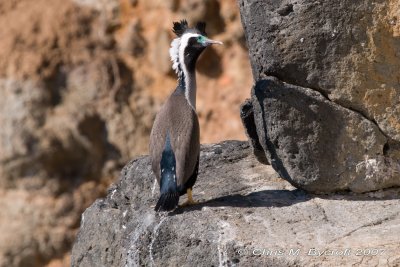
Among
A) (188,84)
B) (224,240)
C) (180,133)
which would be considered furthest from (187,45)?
(224,240)

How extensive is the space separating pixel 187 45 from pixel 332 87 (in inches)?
38.4

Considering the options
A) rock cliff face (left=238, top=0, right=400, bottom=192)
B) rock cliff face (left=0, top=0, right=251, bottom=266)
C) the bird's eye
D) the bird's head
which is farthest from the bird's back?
rock cliff face (left=0, top=0, right=251, bottom=266)

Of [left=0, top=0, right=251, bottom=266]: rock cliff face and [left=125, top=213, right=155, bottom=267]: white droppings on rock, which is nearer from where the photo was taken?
[left=125, top=213, right=155, bottom=267]: white droppings on rock

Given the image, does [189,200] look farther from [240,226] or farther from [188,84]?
[188,84]

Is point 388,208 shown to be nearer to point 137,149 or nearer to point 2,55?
point 137,149

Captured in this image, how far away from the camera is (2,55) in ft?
34.8

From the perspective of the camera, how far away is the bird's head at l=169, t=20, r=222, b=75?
704cm

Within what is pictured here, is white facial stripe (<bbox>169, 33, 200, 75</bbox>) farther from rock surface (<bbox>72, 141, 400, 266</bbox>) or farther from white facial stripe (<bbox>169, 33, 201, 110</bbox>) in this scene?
rock surface (<bbox>72, 141, 400, 266</bbox>)

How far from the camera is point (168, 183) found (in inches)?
262

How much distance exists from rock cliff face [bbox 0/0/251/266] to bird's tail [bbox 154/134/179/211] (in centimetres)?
384

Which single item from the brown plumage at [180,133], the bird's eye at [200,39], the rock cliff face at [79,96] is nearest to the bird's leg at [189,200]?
the brown plumage at [180,133]

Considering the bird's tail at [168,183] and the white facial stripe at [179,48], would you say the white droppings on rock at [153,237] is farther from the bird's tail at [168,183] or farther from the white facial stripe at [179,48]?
the white facial stripe at [179,48]

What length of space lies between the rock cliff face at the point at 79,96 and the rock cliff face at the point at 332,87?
13.0 feet

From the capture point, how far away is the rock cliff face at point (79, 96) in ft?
34.4
